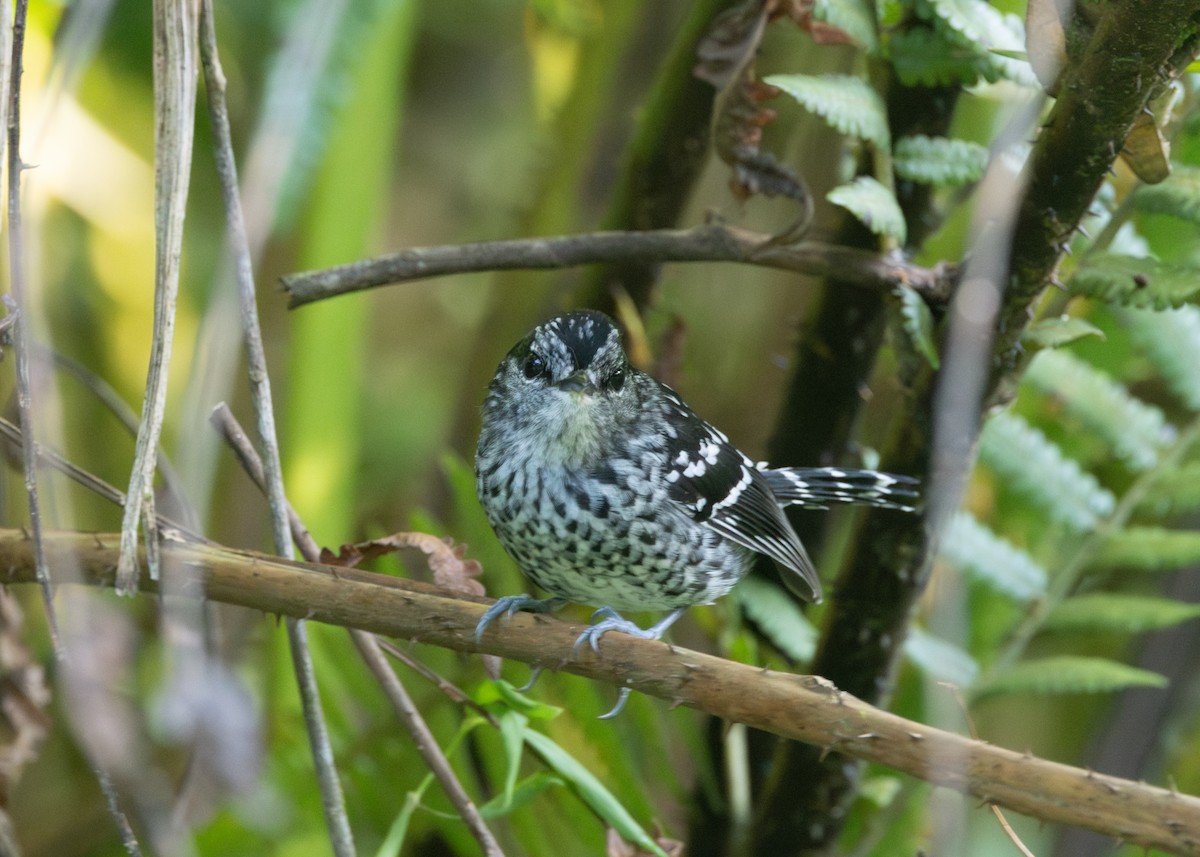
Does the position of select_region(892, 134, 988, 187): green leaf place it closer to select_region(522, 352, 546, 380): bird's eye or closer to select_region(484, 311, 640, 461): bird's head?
select_region(484, 311, 640, 461): bird's head

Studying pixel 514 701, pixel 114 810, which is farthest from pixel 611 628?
pixel 114 810

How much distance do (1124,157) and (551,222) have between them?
2044mm

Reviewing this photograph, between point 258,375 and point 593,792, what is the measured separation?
832mm

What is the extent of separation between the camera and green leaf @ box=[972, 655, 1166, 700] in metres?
2.46

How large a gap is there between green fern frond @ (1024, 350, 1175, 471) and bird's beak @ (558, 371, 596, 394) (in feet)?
3.64

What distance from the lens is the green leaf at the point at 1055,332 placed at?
189 centimetres

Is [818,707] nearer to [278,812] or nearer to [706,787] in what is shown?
[706,787]

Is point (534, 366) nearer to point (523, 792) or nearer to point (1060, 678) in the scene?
point (523, 792)

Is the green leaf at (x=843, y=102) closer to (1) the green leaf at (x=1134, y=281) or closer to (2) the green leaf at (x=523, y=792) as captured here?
(1) the green leaf at (x=1134, y=281)

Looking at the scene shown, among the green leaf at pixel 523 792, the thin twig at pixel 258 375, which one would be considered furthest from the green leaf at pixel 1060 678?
the thin twig at pixel 258 375

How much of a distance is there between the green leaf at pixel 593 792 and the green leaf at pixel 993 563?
3.88 feet

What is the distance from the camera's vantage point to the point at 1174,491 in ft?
8.83

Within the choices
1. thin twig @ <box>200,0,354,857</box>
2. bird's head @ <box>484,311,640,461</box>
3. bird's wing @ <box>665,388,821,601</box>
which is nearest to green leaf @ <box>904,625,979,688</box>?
bird's wing @ <box>665,388,821,601</box>

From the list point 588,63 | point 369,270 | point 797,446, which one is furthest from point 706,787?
point 588,63
